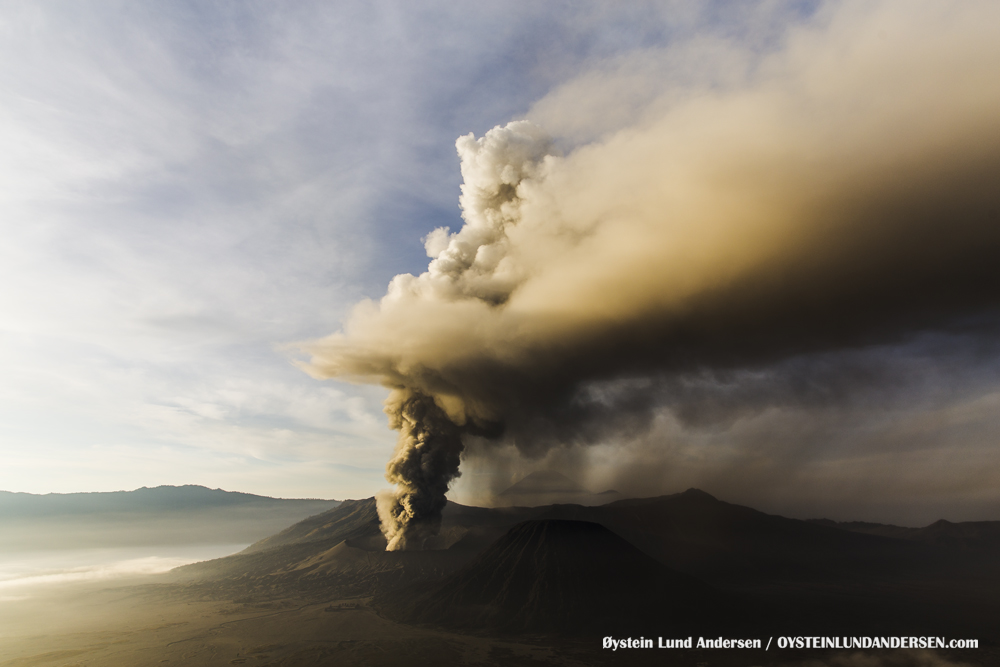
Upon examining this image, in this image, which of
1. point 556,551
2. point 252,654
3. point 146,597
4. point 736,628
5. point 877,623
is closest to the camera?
point 252,654

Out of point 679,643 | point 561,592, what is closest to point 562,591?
point 561,592

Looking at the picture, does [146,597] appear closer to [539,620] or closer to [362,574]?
[362,574]

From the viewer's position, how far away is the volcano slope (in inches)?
4129

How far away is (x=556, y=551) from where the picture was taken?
122250 mm

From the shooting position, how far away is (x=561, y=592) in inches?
4407

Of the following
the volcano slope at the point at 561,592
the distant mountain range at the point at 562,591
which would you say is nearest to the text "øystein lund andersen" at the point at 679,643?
the distant mountain range at the point at 562,591

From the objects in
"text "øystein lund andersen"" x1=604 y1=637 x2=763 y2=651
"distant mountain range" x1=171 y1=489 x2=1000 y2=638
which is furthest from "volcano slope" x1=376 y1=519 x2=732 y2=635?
"text "øystein lund andersen"" x1=604 y1=637 x2=763 y2=651

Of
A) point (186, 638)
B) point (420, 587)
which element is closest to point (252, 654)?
point (186, 638)

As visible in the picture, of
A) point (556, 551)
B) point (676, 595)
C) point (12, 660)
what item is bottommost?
point (12, 660)

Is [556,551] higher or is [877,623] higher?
[556,551]

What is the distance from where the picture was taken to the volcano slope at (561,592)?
104875 millimetres

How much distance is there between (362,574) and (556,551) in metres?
57.1

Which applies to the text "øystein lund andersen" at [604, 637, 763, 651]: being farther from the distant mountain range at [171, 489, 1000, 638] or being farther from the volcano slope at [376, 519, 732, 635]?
the volcano slope at [376, 519, 732, 635]

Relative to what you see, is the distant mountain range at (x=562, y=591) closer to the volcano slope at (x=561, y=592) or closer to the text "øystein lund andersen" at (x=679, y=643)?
the volcano slope at (x=561, y=592)
